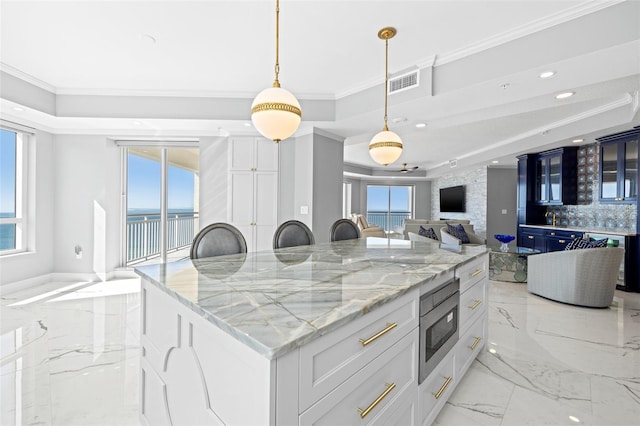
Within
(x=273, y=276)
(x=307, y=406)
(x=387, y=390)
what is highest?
(x=273, y=276)

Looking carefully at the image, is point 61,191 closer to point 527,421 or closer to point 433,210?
point 527,421

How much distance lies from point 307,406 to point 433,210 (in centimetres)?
1148


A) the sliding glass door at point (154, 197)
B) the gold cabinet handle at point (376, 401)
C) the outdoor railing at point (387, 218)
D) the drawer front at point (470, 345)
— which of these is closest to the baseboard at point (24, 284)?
the sliding glass door at point (154, 197)

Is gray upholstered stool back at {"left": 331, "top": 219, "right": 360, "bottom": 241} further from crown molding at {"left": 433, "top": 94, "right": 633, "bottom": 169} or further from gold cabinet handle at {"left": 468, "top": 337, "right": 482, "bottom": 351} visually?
crown molding at {"left": 433, "top": 94, "right": 633, "bottom": 169}

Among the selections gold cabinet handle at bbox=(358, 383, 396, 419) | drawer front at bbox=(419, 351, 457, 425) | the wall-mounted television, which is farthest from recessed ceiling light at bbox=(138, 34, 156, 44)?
the wall-mounted television

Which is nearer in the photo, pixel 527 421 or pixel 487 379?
pixel 527 421

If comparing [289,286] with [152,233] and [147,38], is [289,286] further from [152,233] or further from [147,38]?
[152,233]

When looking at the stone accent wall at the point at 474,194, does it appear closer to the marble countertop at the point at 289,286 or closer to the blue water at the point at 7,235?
the marble countertop at the point at 289,286

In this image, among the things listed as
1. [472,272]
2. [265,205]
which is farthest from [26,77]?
[472,272]

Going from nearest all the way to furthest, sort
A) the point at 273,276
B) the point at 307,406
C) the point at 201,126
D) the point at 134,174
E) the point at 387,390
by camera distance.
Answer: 1. the point at 307,406
2. the point at 387,390
3. the point at 273,276
4. the point at 201,126
5. the point at 134,174

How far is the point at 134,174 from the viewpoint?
5188 millimetres

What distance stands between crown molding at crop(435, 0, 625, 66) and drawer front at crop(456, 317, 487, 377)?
2340mm

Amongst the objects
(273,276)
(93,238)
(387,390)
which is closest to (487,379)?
(387,390)

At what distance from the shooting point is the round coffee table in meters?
4.76
